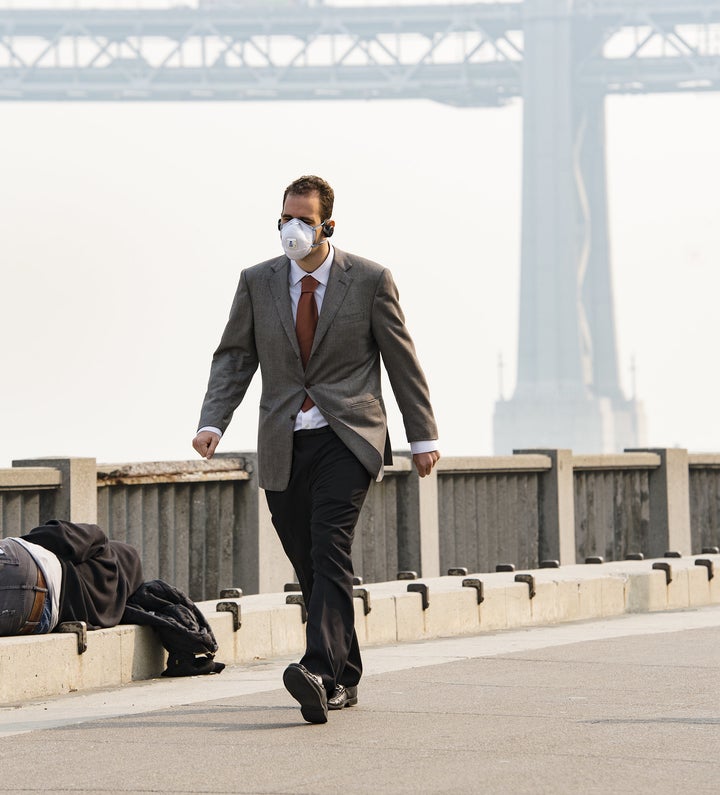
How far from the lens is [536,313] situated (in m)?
139

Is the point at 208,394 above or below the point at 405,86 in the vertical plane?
below

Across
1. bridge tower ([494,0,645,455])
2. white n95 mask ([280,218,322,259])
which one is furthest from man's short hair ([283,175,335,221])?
bridge tower ([494,0,645,455])

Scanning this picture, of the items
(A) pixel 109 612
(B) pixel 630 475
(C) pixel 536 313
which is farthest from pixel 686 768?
(C) pixel 536 313

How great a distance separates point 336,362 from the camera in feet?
23.0

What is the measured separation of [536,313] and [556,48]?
2280 centimetres

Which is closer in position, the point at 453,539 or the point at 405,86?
the point at 453,539

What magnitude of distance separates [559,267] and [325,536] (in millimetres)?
132672

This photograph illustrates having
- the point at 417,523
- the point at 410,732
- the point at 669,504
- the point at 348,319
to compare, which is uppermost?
the point at 348,319

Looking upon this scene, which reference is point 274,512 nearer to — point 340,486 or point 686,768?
point 340,486

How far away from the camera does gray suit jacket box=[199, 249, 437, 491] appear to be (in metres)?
6.96

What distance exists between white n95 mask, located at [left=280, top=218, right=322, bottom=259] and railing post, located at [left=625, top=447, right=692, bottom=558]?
10.6 m

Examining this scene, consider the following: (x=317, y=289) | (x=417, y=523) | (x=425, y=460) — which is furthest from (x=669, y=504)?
(x=317, y=289)

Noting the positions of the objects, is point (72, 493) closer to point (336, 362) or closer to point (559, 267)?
point (336, 362)

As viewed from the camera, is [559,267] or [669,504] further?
[559,267]
